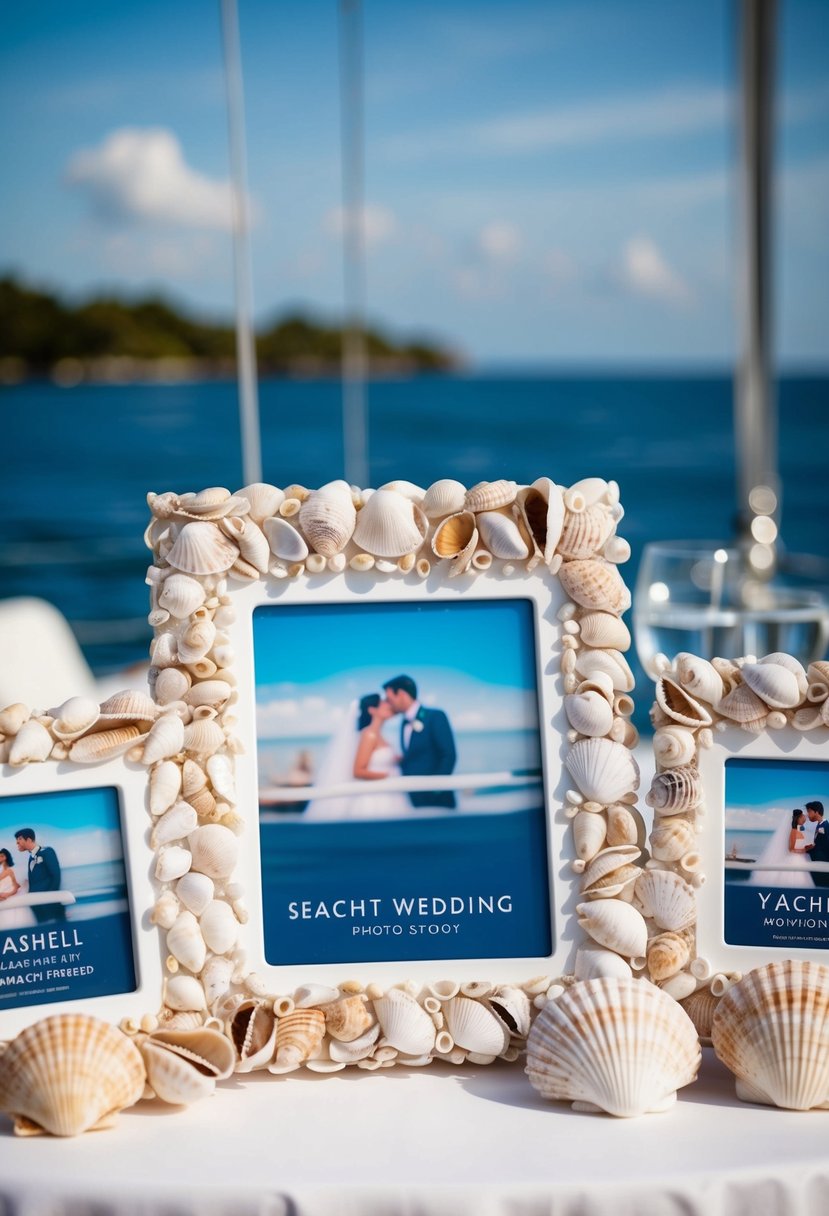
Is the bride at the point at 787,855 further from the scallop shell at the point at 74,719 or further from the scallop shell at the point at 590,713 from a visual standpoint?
the scallop shell at the point at 74,719

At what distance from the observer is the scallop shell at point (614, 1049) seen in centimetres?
71

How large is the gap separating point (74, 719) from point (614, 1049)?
0.39 m

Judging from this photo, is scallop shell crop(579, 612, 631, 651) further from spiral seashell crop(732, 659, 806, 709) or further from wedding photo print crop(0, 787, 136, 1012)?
wedding photo print crop(0, 787, 136, 1012)

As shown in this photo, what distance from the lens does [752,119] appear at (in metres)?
2.18

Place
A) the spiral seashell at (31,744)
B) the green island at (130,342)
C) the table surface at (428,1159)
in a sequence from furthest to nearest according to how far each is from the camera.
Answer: the green island at (130,342) < the spiral seashell at (31,744) < the table surface at (428,1159)

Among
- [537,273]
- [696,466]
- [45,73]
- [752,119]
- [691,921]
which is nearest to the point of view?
[691,921]

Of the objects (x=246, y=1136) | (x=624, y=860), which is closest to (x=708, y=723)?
(x=624, y=860)

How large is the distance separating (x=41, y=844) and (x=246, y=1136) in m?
0.22

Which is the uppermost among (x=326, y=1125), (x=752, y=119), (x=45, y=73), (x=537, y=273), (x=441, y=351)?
(x=45, y=73)

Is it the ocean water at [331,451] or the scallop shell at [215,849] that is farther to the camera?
the ocean water at [331,451]

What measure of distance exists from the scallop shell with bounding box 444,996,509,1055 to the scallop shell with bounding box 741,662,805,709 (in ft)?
0.89

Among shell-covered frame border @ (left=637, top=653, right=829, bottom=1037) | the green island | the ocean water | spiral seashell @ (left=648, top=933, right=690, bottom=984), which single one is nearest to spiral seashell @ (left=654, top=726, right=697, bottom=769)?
shell-covered frame border @ (left=637, top=653, right=829, bottom=1037)

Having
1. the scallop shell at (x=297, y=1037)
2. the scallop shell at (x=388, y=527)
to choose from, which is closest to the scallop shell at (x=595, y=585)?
the scallop shell at (x=388, y=527)

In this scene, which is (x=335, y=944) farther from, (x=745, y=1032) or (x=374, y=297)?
(x=374, y=297)
